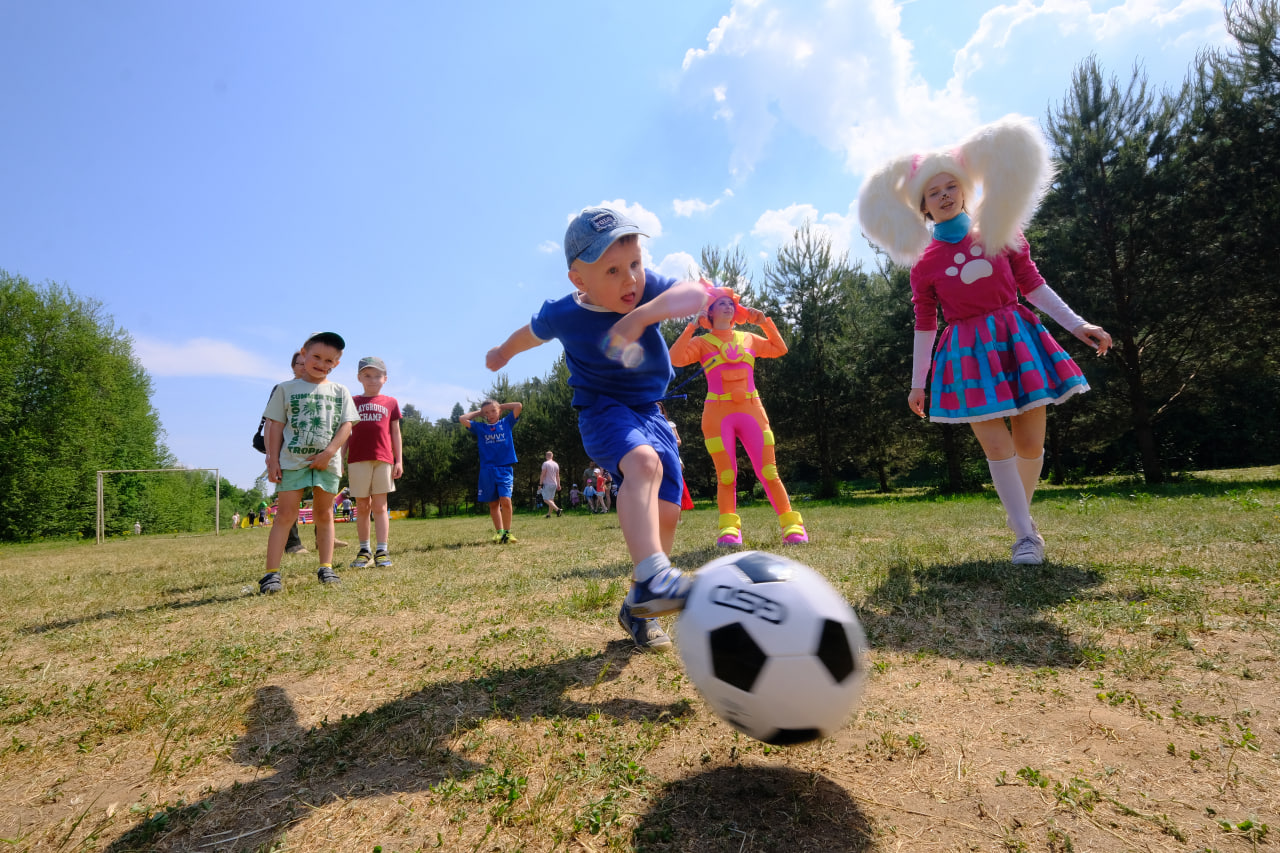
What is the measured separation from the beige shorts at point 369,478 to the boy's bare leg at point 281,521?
1.48 metres

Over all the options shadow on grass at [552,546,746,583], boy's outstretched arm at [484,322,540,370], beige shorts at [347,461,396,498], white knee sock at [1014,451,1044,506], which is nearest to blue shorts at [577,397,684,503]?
boy's outstretched arm at [484,322,540,370]

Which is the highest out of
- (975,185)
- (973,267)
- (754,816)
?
(975,185)

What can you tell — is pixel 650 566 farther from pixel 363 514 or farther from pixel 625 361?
pixel 363 514

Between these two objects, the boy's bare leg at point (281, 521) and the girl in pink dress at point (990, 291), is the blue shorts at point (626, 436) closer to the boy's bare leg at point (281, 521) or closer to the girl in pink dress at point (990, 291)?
the girl in pink dress at point (990, 291)

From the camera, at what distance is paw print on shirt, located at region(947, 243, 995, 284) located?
156 inches

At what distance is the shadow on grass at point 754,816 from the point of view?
1.35 meters

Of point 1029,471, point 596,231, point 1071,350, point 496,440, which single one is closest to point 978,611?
point 1029,471

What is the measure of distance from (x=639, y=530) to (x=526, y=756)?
2.77ft

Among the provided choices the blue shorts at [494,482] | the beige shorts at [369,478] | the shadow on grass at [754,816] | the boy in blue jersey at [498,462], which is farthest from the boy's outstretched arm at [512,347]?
the blue shorts at [494,482]

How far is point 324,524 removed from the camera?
17.9 feet

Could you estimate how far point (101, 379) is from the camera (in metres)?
27.3

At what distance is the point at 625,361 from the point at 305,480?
146 inches

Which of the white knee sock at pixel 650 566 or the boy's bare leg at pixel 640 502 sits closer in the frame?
the white knee sock at pixel 650 566

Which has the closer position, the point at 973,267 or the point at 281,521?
the point at 973,267
